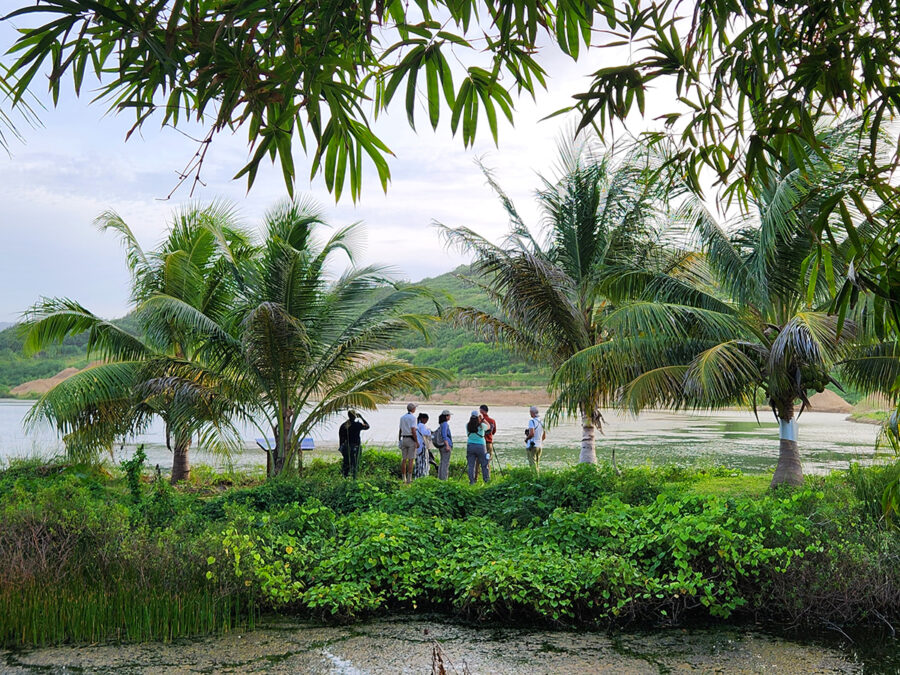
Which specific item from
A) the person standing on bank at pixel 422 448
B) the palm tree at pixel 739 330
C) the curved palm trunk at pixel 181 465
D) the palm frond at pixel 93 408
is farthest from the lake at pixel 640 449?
the palm tree at pixel 739 330

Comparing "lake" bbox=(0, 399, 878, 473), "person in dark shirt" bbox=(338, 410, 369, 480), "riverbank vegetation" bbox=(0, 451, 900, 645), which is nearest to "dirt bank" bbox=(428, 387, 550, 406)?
"lake" bbox=(0, 399, 878, 473)

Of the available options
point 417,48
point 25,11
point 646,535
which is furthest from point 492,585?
point 25,11

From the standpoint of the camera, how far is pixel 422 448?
569 inches

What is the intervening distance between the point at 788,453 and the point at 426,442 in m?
6.53

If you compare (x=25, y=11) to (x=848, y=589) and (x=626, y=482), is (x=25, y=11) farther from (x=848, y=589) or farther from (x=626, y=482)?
(x=626, y=482)

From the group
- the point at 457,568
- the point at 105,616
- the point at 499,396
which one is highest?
the point at 499,396

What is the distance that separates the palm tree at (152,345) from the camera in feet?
42.1

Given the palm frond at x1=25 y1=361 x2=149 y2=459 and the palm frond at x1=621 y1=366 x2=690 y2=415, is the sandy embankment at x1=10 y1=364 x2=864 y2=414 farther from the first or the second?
the palm frond at x1=621 y1=366 x2=690 y2=415

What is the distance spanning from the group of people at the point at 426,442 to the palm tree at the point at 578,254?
1.04 m

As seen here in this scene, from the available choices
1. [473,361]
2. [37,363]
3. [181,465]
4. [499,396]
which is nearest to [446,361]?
[473,361]

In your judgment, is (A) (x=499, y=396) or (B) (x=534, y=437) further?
(A) (x=499, y=396)

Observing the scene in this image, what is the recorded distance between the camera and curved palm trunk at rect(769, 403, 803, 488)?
→ 11.5m

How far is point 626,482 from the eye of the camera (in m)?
9.77

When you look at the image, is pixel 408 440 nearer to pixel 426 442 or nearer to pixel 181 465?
pixel 426 442
